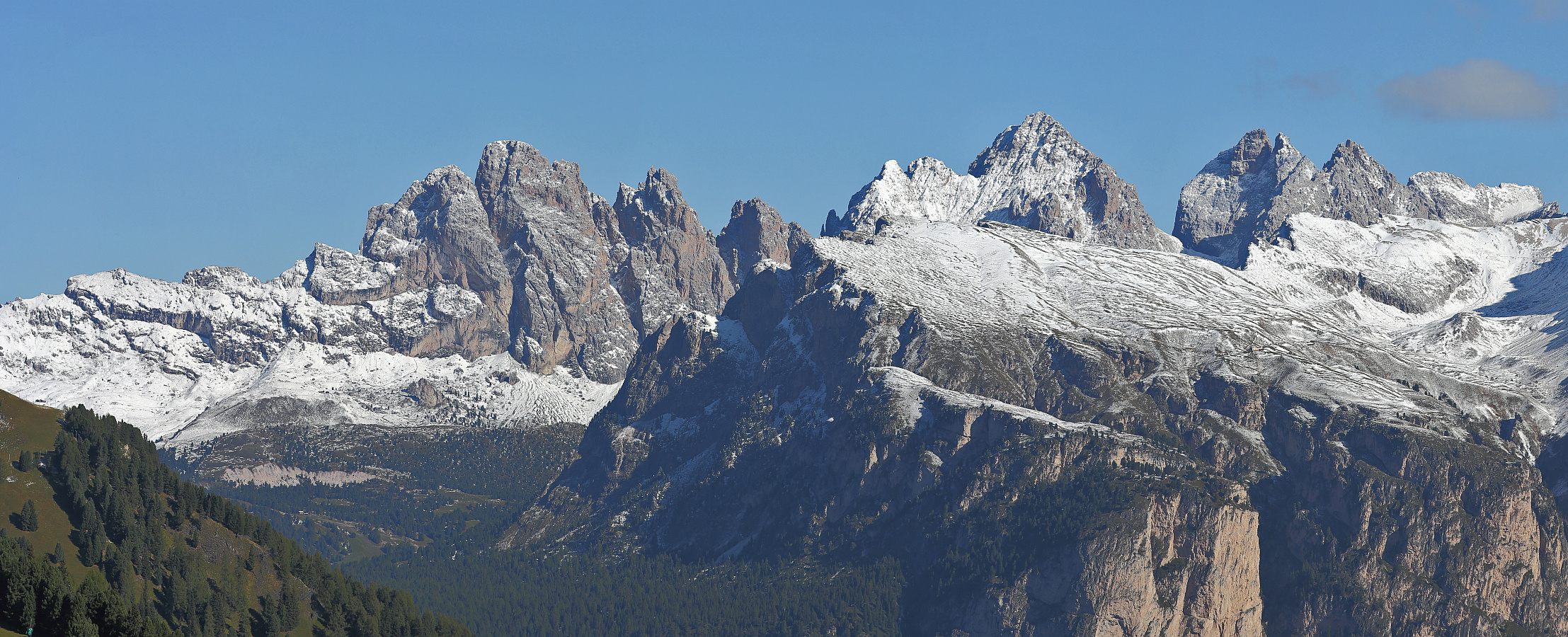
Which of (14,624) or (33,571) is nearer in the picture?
(14,624)

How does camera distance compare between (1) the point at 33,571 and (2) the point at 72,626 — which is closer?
(2) the point at 72,626

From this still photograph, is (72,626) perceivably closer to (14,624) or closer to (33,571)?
(14,624)

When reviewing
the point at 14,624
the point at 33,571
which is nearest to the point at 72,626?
the point at 14,624

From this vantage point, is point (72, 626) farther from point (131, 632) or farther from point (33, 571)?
point (33, 571)
